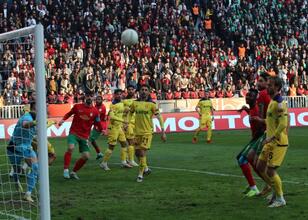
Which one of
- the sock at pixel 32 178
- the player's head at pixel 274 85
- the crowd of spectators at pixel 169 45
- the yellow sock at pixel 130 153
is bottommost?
the yellow sock at pixel 130 153

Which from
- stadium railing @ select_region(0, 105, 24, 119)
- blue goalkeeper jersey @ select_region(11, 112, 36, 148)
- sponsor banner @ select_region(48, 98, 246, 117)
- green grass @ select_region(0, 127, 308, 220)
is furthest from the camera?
sponsor banner @ select_region(48, 98, 246, 117)

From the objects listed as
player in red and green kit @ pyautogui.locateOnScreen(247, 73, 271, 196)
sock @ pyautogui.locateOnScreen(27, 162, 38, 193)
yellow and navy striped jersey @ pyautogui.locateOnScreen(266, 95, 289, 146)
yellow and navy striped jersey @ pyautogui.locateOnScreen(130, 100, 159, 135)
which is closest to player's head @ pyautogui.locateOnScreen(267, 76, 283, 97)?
yellow and navy striped jersey @ pyautogui.locateOnScreen(266, 95, 289, 146)

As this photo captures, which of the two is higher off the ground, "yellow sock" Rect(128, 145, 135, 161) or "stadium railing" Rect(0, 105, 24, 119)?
"stadium railing" Rect(0, 105, 24, 119)

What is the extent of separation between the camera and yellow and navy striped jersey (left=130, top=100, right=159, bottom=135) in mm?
15758

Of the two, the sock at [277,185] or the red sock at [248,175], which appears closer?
the sock at [277,185]

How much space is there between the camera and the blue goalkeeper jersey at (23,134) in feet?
42.3

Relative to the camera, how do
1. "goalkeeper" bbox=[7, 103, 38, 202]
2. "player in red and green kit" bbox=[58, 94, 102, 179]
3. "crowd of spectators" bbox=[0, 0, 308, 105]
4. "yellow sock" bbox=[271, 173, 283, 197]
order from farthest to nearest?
1. "crowd of spectators" bbox=[0, 0, 308, 105]
2. "player in red and green kit" bbox=[58, 94, 102, 179]
3. "goalkeeper" bbox=[7, 103, 38, 202]
4. "yellow sock" bbox=[271, 173, 283, 197]

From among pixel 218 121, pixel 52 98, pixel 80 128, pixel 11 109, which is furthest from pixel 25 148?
pixel 218 121

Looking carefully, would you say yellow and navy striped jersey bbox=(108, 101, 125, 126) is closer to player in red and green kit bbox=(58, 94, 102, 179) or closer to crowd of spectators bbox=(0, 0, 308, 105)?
player in red and green kit bbox=(58, 94, 102, 179)

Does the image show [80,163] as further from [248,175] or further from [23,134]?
[248,175]

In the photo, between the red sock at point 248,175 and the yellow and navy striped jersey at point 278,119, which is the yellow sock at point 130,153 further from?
the yellow and navy striped jersey at point 278,119

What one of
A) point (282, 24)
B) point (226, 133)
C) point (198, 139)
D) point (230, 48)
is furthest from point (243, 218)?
point (282, 24)

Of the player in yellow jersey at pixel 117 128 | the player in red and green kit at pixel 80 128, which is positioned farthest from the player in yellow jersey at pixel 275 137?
the player in yellow jersey at pixel 117 128

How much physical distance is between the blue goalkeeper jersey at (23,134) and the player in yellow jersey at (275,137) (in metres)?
4.20
